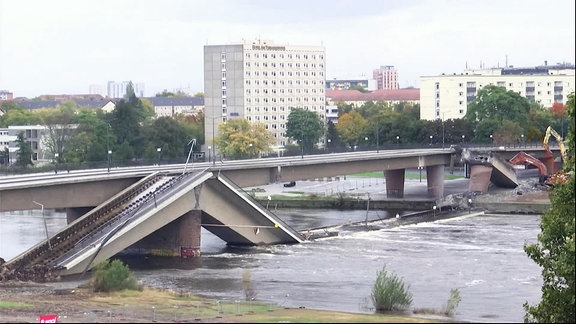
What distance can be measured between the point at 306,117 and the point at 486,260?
3868 inches

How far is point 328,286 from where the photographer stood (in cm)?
5991

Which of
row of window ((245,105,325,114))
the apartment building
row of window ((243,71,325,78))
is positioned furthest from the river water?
row of window ((245,105,325,114))

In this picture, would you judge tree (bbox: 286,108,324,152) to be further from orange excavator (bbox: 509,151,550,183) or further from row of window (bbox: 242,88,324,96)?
orange excavator (bbox: 509,151,550,183)

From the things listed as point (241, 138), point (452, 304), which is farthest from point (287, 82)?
point (452, 304)

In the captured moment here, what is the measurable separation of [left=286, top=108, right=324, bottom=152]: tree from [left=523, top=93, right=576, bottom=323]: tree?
12143 cm

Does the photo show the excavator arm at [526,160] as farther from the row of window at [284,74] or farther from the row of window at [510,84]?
the row of window at [510,84]

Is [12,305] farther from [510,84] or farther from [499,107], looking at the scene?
[510,84]

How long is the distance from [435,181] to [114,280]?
59.4 meters

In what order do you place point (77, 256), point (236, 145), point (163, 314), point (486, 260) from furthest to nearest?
point (236, 145), point (486, 260), point (77, 256), point (163, 314)

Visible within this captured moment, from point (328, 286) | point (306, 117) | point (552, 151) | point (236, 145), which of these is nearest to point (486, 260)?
point (328, 286)

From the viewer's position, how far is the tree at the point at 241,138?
14188cm

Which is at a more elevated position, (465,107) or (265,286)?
(465,107)

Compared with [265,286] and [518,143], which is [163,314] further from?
[518,143]

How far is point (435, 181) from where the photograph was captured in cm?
11344
